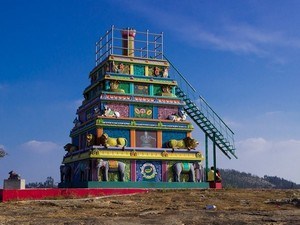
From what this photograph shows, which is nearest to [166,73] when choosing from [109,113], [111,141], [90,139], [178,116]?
[178,116]

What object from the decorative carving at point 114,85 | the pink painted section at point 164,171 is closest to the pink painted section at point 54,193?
the pink painted section at point 164,171

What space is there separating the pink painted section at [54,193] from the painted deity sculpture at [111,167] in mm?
2082

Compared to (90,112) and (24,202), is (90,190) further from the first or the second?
(90,112)

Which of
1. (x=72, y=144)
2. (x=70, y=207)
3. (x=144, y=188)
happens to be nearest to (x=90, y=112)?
(x=72, y=144)

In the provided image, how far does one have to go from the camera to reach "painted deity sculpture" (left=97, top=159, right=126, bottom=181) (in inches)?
1321

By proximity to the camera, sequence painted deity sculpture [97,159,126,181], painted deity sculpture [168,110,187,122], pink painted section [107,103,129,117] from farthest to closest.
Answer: painted deity sculpture [168,110,187,122], pink painted section [107,103,129,117], painted deity sculpture [97,159,126,181]

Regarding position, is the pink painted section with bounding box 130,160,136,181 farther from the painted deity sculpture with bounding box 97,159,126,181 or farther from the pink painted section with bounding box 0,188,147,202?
the pink painted section with bounding box 0,188,147,202

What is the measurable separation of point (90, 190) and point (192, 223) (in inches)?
616

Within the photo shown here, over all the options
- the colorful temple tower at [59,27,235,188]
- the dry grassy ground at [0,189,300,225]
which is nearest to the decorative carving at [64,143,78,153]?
the colorful temple tower at [59,27,235,188]

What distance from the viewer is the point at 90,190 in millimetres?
30094

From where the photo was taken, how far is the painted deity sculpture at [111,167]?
1321 inches

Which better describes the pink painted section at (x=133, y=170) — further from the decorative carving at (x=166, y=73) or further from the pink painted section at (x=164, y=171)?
the decorative carving at (x=166, y=73)

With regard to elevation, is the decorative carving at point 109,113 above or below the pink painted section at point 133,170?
above

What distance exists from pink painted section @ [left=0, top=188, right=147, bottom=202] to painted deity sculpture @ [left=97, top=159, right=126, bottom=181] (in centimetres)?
208
